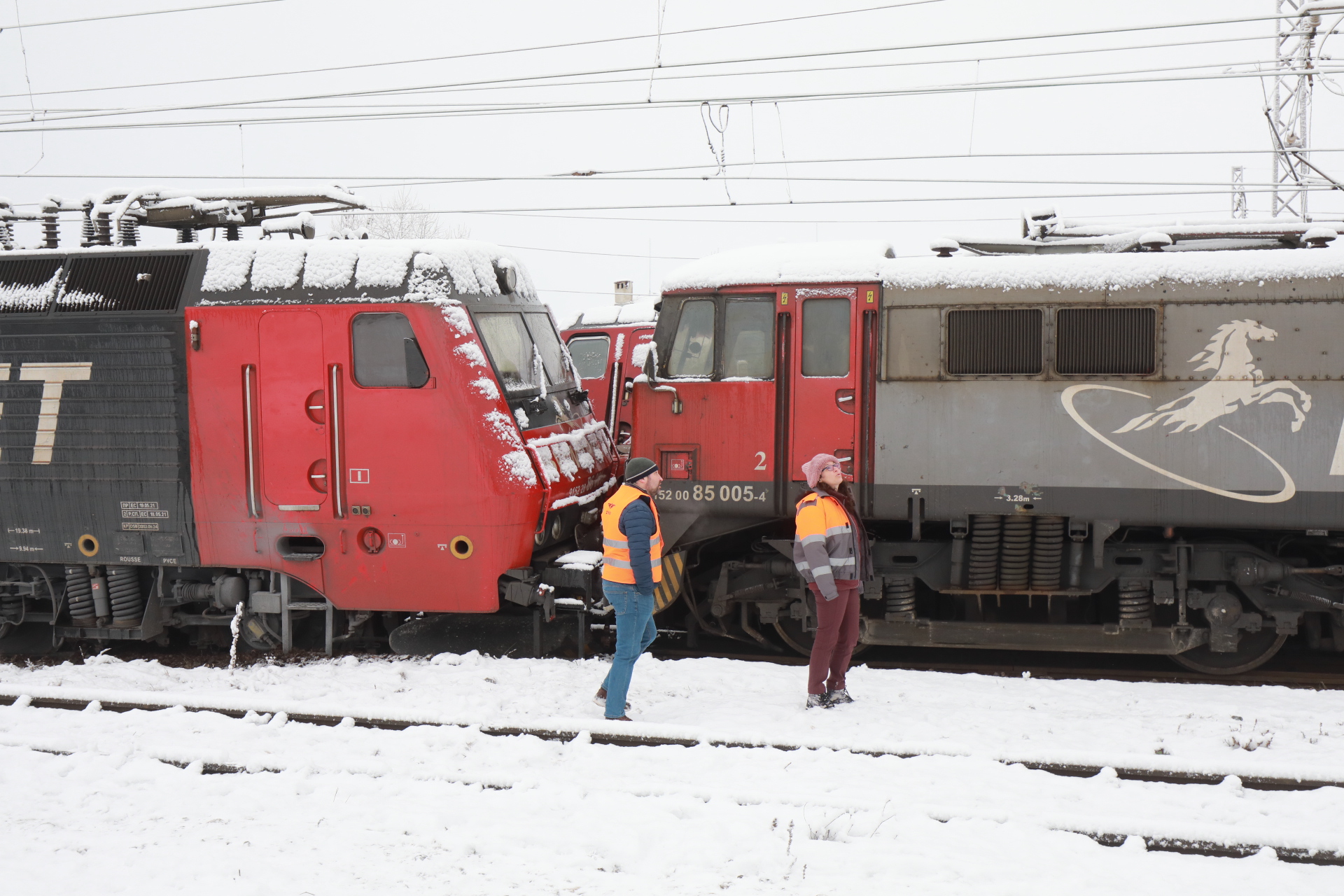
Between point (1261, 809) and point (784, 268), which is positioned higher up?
point (784, 268)

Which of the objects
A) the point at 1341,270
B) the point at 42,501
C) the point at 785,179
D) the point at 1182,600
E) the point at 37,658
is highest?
the point at 785,179

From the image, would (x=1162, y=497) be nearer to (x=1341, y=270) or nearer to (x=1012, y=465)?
(x=1012, y=465)

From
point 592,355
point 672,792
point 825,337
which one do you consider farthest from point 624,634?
point 592,355

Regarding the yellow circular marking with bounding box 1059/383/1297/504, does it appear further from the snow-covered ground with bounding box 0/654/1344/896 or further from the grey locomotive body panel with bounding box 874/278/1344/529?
the snow-covered ground with bounding box 0/654/1344/896

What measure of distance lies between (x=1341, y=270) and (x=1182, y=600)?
9.11 feet

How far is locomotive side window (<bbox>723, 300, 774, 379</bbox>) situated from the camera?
811 centimetres

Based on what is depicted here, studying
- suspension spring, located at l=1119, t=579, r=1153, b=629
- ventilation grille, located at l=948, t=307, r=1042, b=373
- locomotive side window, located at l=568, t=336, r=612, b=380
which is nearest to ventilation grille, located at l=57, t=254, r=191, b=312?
locomotive side window, located at l=568, t=336, r=612, b=380

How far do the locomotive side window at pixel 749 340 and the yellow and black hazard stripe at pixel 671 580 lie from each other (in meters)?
1.67

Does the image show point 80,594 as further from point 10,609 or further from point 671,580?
point 671,580

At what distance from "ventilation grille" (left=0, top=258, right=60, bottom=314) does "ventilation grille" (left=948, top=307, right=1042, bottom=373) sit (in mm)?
7722

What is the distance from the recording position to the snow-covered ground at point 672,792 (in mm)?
4414

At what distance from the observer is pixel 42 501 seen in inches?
331

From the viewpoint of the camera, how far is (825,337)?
315 inches

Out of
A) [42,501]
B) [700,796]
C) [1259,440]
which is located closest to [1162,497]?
[1259,440]
